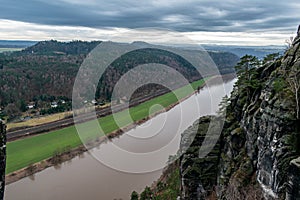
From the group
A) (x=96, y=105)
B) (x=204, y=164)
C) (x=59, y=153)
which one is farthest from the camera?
(x=96, y=105)

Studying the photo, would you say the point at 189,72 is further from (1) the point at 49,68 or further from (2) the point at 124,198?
(2) the point at 124,198

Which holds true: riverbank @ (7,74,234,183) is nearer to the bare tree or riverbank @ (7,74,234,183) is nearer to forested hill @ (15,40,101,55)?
the bare tree

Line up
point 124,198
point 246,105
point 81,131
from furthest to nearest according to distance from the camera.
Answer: point 81,131 → point 124,198 → point 246,105

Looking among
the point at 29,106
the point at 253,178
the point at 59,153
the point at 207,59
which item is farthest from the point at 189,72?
the point at 253,178

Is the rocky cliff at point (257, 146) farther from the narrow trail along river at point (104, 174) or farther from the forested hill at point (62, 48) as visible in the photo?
the forested hill at point (62, 48)

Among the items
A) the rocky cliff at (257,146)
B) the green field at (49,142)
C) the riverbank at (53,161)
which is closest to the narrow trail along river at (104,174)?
the riverbank at (53,161)

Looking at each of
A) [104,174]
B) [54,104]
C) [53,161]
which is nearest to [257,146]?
[104,174]
